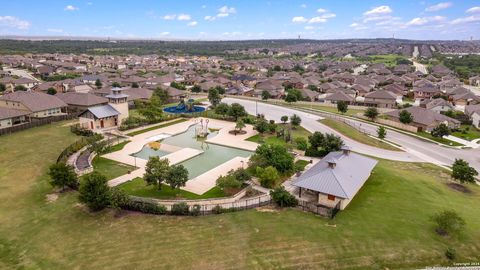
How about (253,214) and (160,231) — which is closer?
(160,231)

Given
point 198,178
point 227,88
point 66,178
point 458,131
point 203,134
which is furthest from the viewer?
point 227,88

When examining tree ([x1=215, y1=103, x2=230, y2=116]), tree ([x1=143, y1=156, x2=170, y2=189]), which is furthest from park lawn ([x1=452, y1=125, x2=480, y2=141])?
tree ([x1=143, y1=156, x2=170, y2=189])

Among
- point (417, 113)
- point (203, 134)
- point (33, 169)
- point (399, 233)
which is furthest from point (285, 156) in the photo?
point (417, 113)

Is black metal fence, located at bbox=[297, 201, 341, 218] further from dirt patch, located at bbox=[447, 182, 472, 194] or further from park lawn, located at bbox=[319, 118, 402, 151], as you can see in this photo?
park lawn, located at bbox=[319, 118, 402, 151]

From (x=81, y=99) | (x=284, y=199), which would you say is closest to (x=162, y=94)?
(x=81, y=99)

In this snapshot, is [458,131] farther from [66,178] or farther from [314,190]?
[66,178]

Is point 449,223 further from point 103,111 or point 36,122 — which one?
point 36,122

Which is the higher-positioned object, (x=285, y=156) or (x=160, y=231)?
(x=285, y=156)

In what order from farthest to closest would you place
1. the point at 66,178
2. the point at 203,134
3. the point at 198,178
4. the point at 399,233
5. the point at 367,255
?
the point at 203,134
the point at 198,178
the point at 66,178
the point at 399,233
the point at 367,255
